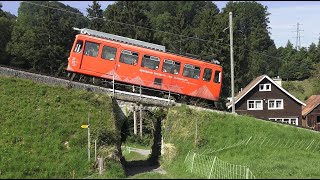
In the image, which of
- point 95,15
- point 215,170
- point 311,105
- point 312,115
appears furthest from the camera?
point 95,15

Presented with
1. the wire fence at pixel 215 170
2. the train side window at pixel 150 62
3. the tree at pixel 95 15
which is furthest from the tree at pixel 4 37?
the wire fence at pixel 215 170

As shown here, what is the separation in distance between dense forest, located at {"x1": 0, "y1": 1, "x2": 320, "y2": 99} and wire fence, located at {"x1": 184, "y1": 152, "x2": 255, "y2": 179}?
2577 centimetres

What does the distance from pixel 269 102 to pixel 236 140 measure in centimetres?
2045

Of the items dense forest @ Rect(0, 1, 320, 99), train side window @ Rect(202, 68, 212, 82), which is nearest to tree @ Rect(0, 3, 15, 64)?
dense forest @ Rect(0, 1, 320, 99)

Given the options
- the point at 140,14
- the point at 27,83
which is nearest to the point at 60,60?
the point at 140,14

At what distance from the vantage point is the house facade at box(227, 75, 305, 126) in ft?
147

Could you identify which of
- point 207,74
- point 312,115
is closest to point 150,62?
point 207,74

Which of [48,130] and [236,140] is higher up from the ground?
[48,130]

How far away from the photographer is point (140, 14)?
63688 mm

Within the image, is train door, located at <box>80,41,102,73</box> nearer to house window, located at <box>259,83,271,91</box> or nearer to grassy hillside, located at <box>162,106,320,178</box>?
grassy hillside, located at <box>162,106,320,178</box>

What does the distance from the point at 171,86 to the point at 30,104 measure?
9.07m

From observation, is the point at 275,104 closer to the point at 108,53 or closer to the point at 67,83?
the point at 108,53

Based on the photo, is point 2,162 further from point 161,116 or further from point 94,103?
point 161,116

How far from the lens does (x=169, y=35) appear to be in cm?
7462
